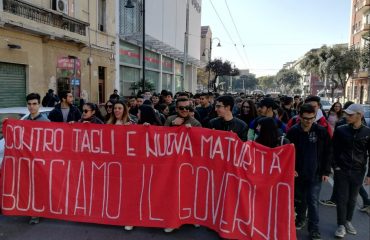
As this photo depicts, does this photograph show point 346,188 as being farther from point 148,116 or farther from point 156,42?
point 156,42

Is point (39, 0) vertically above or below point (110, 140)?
above

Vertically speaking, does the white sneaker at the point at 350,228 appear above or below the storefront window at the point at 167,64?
below

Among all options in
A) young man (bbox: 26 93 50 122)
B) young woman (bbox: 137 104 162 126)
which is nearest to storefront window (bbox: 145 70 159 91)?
young woman (bbox: 137 104 162 126)

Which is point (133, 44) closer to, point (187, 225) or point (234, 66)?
point (187, 225)

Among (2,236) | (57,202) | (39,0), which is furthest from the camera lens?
(39,0)

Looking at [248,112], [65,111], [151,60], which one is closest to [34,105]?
[65,111]

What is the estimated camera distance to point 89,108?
575cm

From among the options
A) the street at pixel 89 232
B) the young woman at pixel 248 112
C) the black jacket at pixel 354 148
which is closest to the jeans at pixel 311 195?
the street at pixel 89 232

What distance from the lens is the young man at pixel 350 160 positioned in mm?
4707

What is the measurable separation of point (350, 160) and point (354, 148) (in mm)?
158

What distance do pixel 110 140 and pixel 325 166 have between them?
2.71 m

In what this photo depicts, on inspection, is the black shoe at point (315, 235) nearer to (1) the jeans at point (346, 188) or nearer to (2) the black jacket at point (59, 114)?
(1) the jeans at point (346, 188)

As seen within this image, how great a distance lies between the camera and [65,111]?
691 cm

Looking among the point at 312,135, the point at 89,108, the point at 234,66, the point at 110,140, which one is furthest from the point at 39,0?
the point at 234,66
